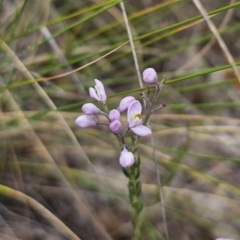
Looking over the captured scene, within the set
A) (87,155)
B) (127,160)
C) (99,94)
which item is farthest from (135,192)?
(87,155)

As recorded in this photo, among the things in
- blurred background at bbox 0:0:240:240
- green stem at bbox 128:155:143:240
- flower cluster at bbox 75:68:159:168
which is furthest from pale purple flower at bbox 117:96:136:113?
blurred background at bbox 0:0:240:240

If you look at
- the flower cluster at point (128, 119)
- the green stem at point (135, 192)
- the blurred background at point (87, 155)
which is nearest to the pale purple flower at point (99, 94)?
the flower cluster at point (128, 119)

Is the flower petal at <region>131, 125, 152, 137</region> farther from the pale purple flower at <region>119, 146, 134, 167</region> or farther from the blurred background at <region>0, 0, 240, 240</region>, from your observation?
the blurred background at <region>0, 0, 240, 240</region>

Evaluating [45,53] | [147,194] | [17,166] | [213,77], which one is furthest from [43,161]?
[213,77]

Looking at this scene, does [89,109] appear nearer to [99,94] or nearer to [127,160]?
[99,94]

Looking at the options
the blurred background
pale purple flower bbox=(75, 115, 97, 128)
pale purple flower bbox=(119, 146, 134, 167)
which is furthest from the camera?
the blurred background

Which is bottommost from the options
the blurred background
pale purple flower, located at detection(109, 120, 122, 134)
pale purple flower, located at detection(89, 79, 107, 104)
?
pale purple flower, located at detection(109, 120, 122, 134)

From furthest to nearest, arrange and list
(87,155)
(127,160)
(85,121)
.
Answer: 1. (87,155)
2. (85,121)
3. (127,160)

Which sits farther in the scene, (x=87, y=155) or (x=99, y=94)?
(x=87, y=155)
